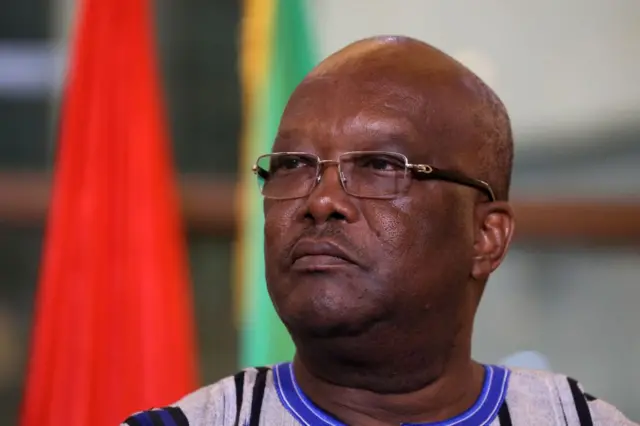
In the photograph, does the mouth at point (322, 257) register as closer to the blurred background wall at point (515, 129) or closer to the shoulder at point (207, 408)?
→ the shoulder at point (207, 408)

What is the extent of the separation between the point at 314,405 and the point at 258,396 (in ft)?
0.26

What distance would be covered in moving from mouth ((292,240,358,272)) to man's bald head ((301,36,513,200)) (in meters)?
0.21

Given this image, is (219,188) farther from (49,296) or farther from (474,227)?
(474,227)

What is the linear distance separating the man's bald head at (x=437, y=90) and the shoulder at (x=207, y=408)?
43 cm

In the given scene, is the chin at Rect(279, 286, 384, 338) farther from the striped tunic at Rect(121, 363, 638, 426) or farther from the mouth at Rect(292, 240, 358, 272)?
the striped tunic at Rect(121, 363, 638, 426)

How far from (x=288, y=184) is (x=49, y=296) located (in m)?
0.71

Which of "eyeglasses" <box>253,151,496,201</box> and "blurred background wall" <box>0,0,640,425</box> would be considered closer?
"eyeglasses" <box>253,151,496,201</box>

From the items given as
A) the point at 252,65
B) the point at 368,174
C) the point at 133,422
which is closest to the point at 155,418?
the point at 133,422

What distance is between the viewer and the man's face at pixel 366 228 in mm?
1035

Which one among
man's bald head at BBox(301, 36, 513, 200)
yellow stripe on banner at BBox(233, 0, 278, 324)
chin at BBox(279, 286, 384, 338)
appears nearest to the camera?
chin at BBox(279, 286, 384, 338)

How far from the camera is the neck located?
3.54ft

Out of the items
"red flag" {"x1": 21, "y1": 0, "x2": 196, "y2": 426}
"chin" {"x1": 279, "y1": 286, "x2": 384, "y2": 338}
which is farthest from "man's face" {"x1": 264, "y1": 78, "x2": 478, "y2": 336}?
"red flag" {"x1": 21, "y1": 0, "x2": 196, "y2": 426}

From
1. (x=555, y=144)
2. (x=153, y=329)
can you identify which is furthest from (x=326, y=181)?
(x=555, y=144)

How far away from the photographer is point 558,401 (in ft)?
3.99
